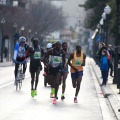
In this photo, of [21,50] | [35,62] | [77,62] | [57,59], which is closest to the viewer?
[57,59]

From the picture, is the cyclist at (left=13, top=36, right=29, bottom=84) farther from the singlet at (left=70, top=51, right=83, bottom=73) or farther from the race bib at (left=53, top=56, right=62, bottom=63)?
the race bib at (left=53, top=56, right=62, bottom=63)

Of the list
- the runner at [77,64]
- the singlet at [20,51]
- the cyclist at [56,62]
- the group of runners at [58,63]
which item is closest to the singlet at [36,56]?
the group of runners at [58,63]

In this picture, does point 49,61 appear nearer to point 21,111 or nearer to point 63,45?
point 63,45

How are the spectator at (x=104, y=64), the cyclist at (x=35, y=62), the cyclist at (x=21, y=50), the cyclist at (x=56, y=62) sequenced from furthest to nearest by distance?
the spectator at (x=104, y=64) → the cyclist at (x=21, y=50) → the cyclist at (x=35, y=62) → the cyclist at (x=56, y=62)

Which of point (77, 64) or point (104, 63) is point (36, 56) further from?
point (104, 63)

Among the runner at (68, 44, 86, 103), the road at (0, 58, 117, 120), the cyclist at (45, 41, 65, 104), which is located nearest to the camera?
the road at (0, 58, 117, 120)

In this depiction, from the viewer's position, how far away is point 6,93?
22609 millimetres

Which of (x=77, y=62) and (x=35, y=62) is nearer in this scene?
(x=77, y=62)

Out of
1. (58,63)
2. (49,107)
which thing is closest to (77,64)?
(58,63)

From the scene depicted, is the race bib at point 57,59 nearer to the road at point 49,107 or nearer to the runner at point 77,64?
the runner at point 77,64

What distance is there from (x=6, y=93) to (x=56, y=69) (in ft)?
12.2

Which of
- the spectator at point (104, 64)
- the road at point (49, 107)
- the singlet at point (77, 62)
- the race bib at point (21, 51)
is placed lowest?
the road at point (49, 107)

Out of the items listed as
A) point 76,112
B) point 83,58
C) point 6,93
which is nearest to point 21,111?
point 76,112

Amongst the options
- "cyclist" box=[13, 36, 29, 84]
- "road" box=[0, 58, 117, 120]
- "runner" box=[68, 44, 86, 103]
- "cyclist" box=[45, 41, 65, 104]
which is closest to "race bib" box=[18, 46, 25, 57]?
"cyclist" box=[13, 36, 29, 84]
